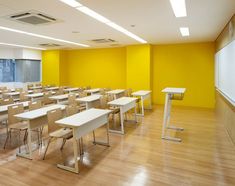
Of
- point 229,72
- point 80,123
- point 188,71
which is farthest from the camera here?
point 188,71

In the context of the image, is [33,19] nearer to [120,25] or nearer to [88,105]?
[120,25]

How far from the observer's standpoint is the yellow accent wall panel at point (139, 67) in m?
8.33

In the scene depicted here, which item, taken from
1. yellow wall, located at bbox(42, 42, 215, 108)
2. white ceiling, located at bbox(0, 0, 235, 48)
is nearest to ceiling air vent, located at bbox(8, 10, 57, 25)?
white ceiling, located at bbox(0, 0, 235, 48)

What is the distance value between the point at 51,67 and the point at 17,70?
1.82 metres

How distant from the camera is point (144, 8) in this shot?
3.61 meters

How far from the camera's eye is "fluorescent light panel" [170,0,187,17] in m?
3.33

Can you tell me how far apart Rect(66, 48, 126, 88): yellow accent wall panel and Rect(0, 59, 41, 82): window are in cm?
211

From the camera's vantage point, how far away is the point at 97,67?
10.4 meters

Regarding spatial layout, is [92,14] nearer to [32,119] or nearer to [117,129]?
[32,119]

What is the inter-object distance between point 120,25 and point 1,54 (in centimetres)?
759

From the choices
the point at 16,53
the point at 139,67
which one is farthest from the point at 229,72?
the point at 16,53

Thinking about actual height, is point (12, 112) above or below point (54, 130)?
above

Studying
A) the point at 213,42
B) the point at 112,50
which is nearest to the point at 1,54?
the point at 112,50

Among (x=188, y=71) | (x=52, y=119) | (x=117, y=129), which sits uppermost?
(x=188, y=71)
